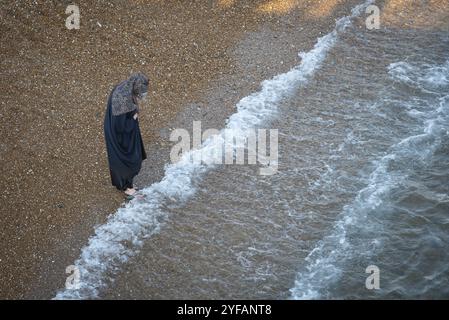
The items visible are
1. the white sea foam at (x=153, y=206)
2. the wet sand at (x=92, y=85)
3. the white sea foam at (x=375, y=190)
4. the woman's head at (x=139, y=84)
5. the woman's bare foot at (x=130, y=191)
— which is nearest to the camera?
the woman's head at (x=139, y=84)

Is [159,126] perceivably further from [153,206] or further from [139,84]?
[139,84]

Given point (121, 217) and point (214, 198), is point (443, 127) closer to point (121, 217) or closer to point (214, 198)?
point (214, 198)

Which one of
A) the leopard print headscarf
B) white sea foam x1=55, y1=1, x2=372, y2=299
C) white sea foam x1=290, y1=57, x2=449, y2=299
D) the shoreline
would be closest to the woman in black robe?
the leopard print headscarf

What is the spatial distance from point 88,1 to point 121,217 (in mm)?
5246

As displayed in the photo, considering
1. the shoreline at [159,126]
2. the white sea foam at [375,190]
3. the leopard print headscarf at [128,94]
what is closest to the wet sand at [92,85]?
the shoreline at [159,126]

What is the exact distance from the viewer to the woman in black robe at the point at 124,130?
22.0ft

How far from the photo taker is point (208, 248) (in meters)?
7.24

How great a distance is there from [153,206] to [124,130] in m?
1.43

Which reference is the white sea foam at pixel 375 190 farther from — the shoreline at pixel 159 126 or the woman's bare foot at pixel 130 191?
the woman's bare foot at pixel 130 191

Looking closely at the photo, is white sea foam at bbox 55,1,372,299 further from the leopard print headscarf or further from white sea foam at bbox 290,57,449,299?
white sea foam at bbox 290,57,449,299

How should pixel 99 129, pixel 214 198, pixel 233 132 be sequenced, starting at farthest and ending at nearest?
pixel 233 132 → pixel 99 129 → pixel 214 198

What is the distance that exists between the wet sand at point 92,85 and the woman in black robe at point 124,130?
2.11ft

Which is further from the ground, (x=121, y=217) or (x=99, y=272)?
(x=121, y=217)

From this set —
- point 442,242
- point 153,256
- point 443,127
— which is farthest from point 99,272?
point 443,127
